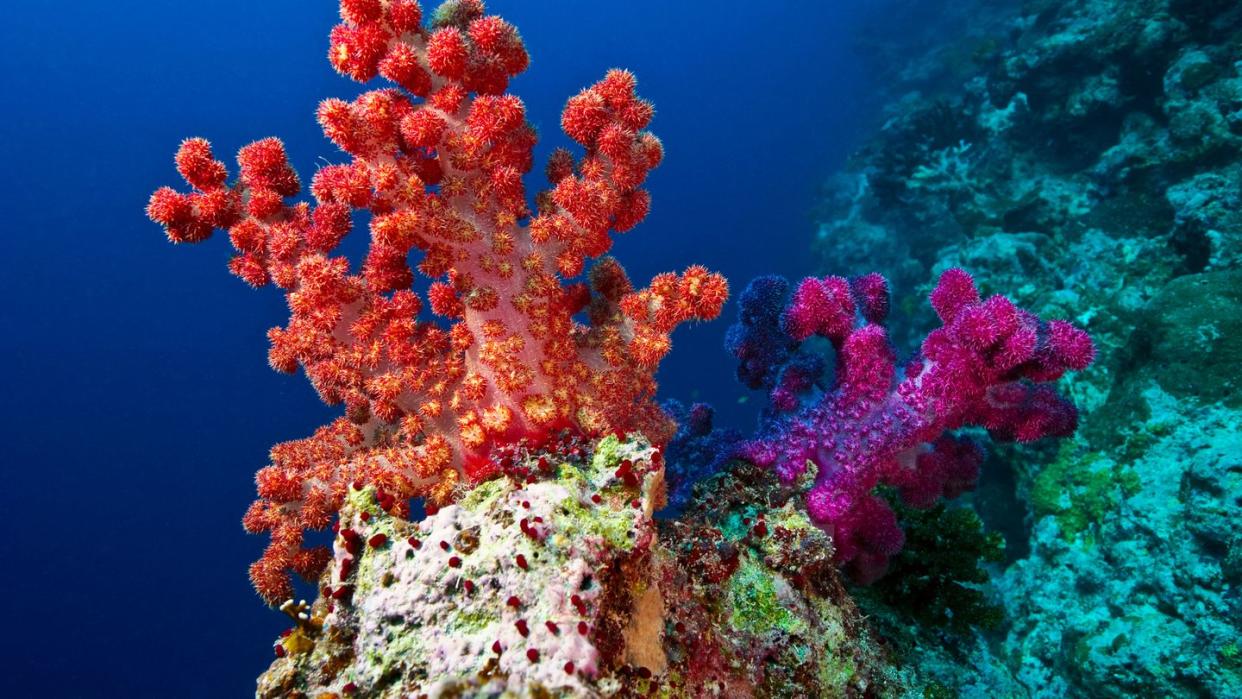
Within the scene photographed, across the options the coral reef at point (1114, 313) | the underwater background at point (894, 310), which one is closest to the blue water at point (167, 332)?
the underwater background at point (894, 310)

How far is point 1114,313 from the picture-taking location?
7598mm

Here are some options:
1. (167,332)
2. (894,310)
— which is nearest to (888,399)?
(894,310)

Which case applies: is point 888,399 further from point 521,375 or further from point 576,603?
point 576,603

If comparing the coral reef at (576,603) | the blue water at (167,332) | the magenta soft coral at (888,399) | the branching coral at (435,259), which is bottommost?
the coral reef at (576,603)

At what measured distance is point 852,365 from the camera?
3.80m

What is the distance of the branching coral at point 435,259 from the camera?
3107 mm

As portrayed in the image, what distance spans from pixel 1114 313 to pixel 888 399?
19.7 ft

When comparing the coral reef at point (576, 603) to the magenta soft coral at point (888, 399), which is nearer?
the coral reef at point (576, 603)

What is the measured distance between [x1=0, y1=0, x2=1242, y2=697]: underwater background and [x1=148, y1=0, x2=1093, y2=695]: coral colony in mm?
1206

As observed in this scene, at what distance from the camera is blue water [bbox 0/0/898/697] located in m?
23.6

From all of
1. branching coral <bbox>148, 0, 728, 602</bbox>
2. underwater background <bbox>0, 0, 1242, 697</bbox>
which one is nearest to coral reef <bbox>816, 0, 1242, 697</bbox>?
underwater background <bbox>0, 0, 1242, 697</bbox>

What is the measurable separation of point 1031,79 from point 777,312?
488 inches

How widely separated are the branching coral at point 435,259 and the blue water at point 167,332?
0.92 meters

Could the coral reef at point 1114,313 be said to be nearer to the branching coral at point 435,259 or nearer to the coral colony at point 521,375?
the coral colony at point 521,375
